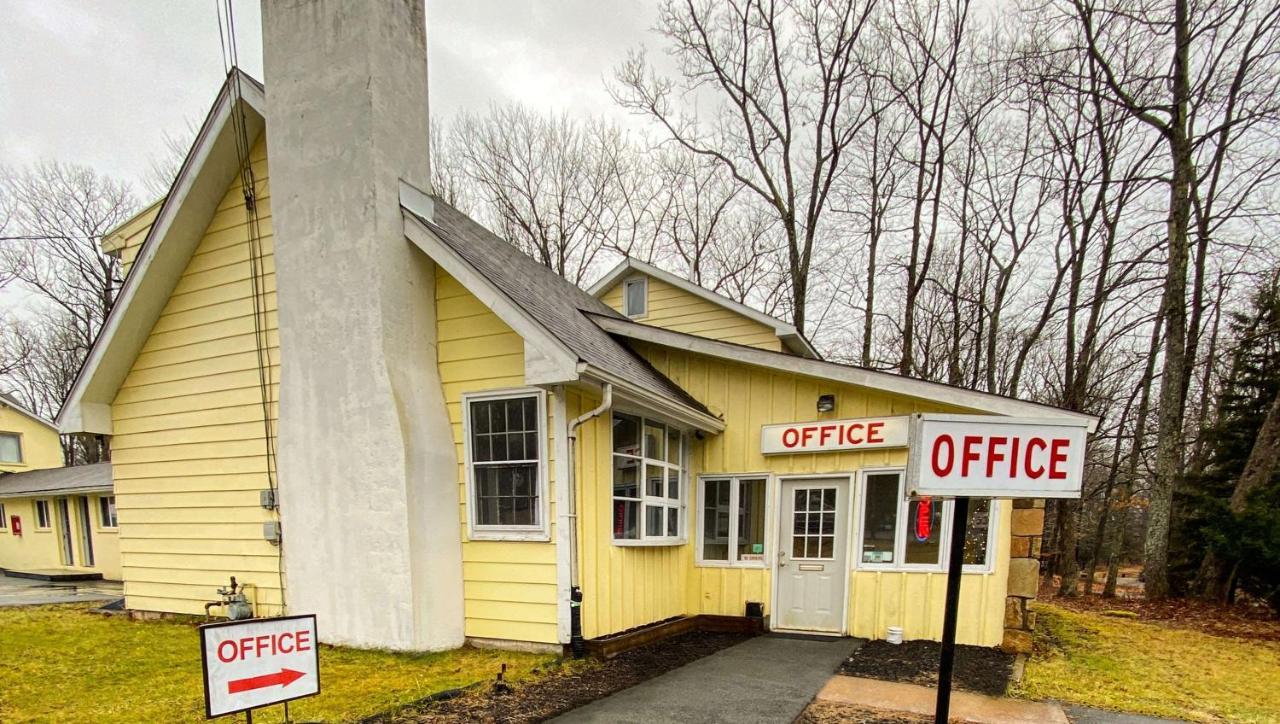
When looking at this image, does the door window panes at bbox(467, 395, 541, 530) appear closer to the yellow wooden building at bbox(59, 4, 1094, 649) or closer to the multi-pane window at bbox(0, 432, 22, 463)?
the yellow wooden building at bbox(59, 4, 1094, 649)

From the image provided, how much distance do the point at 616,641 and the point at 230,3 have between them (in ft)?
28.5

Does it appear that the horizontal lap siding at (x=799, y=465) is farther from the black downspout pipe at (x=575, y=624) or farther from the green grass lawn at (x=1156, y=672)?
the green grass lawn at (x=1156, y=672)

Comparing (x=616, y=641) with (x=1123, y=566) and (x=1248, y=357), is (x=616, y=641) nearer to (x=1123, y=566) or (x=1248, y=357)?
(x=1248, y=357)

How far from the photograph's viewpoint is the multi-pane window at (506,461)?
234 inches

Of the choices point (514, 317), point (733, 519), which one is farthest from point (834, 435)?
point (514, 317)

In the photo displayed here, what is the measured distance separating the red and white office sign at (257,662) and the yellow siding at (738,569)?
288 centimetres

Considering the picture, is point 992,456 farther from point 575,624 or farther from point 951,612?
point 575,624

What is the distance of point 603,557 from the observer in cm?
621

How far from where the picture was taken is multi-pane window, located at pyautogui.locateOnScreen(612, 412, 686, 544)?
6750 millimetres

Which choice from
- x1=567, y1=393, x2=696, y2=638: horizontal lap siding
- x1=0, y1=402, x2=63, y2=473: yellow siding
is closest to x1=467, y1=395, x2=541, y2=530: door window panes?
x1=567, y1=393, x2=696, y2=638: horizontal lap siding

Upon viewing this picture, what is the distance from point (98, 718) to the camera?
4.20m

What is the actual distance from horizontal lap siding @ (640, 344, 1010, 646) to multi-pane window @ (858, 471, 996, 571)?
0.45 ft

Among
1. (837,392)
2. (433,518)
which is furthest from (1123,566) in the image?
(433,518)

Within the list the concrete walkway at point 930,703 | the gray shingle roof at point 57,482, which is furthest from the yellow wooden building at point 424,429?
the gray shingle roof at point 57,482
